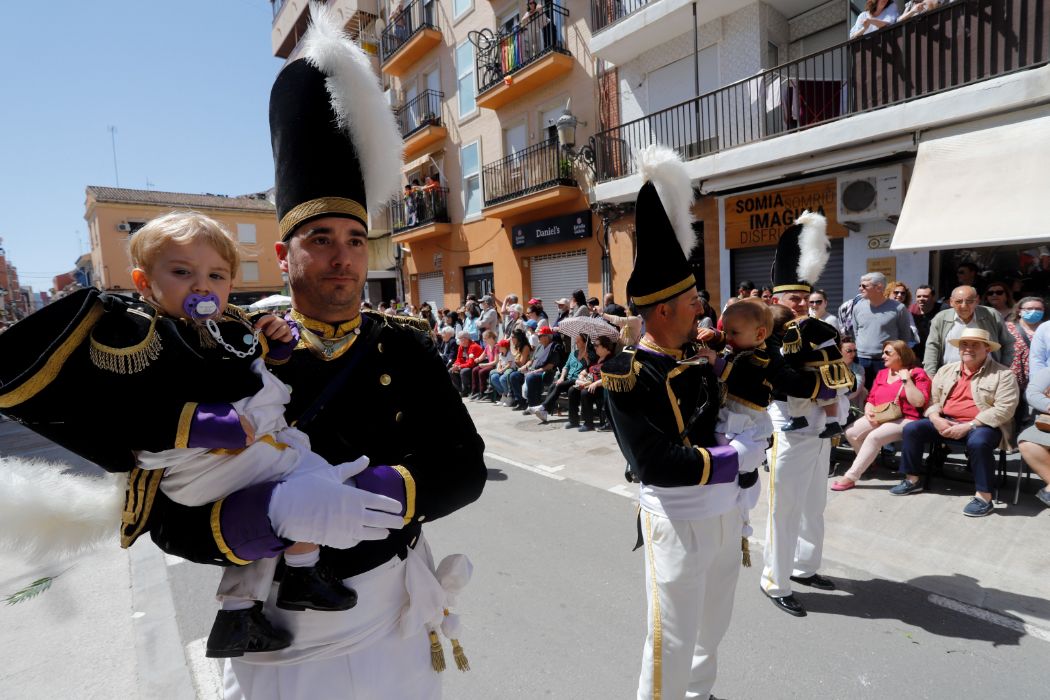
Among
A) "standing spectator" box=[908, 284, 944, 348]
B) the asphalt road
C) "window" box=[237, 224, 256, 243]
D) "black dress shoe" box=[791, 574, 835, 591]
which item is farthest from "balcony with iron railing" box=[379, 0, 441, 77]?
"window" box=[237, 224, 256, 243]

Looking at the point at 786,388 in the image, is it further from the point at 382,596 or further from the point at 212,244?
the point at 212,244

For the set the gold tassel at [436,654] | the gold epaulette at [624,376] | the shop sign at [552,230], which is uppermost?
the shop sign at [552,230]

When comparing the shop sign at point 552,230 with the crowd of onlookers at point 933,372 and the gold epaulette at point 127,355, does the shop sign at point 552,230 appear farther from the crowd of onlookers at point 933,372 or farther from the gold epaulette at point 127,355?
the gold epaulette at point 127,355

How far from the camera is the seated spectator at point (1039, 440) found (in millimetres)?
4562

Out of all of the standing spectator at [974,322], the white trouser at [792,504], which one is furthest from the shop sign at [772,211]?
the white trouser at [792,504]

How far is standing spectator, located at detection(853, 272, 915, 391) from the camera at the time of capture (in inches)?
257

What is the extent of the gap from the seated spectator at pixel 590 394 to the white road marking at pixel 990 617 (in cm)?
513

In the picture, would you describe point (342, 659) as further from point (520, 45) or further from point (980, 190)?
point (520, 45)

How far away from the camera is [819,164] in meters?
8.92

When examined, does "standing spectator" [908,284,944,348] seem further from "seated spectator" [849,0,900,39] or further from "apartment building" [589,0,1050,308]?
"seated spectator" [849,0,900,39]

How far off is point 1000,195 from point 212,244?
842 centimetres

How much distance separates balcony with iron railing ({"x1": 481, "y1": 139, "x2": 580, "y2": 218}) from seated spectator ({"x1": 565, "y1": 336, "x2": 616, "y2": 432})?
6340 mm

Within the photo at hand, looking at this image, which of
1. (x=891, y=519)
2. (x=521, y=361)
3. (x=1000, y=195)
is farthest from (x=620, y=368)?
(x=521, y=361)

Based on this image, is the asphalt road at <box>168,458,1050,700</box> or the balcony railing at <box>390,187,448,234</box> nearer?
the asphalt road at <box>168,458,1050,700</box>
